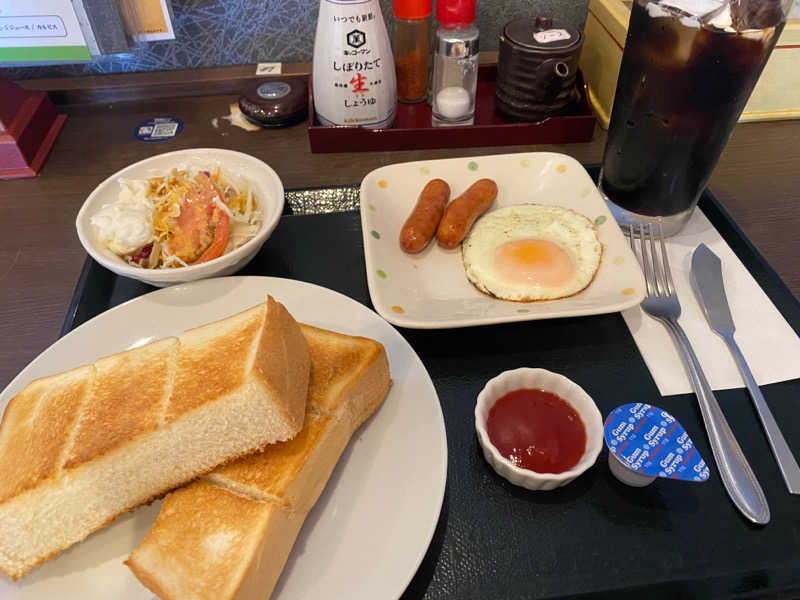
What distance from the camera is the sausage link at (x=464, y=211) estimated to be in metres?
1.66

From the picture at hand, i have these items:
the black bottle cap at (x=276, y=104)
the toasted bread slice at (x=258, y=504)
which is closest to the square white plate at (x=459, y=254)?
the toasted bread slice at (x=258, y=504)

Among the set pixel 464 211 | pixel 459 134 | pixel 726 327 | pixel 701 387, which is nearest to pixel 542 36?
pixel 459 134

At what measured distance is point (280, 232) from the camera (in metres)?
1.79

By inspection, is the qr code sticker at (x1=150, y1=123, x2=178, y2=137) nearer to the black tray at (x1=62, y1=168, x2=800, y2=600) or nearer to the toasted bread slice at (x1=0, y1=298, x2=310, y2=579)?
the black tray at (x1=62, y1=168, x2=800, y2=600)

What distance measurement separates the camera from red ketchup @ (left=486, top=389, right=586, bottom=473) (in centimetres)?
117

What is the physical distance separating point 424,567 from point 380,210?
42.0 inches

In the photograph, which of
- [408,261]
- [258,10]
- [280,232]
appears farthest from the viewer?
[258,10]

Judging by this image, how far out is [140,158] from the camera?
7.22 ft

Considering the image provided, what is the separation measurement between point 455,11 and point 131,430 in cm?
178

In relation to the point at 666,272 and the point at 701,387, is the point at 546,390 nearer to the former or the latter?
the point at 701,387

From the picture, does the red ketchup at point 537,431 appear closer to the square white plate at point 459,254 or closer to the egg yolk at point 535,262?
the square white plate at point 459,254

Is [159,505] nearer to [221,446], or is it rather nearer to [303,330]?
[221,446]

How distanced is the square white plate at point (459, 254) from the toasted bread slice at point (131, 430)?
1.33ft

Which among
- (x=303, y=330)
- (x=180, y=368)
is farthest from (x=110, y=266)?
(x=303, y=330)
